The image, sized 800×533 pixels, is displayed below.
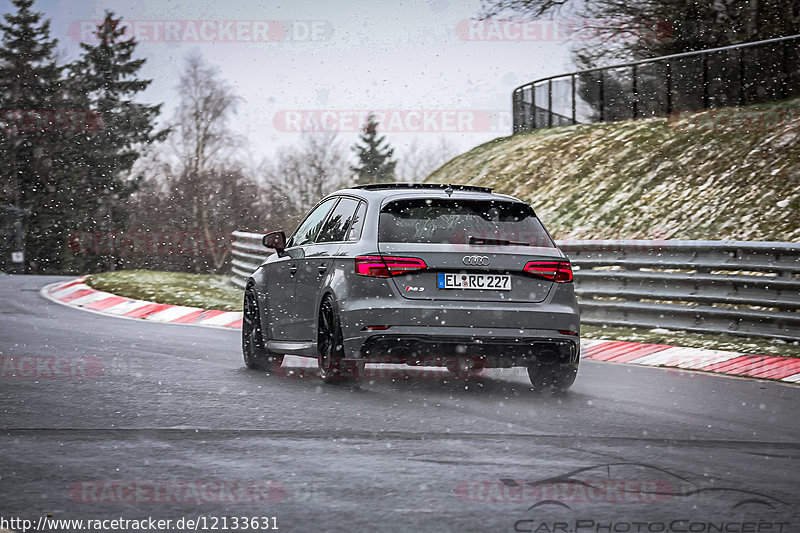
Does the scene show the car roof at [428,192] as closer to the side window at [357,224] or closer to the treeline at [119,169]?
the side window at [357,224]

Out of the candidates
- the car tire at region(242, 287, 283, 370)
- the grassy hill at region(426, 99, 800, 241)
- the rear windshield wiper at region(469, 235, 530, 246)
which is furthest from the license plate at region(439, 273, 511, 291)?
the grassy hill at region(426, 99, 800, 241)

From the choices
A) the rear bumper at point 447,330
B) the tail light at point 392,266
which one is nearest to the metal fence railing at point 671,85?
the rear bumper at point 447,330

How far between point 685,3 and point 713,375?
18.7 metres

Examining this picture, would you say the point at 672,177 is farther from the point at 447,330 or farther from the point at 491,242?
the point at 447,330

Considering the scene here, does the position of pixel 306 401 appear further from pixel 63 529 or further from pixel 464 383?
pixel 63 529

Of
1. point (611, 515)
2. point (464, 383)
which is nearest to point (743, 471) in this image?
point (611, 515)

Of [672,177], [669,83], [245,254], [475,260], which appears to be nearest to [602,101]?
[669,83]

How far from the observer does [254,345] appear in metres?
11.2

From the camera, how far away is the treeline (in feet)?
242

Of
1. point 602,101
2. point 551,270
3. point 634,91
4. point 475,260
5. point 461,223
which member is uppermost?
point 634,91

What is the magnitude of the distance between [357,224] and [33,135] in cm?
7317

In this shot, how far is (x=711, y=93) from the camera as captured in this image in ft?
83.6

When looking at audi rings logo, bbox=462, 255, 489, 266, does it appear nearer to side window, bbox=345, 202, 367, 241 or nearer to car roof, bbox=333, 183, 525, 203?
car roof, bbox=333, 183, 525, 203

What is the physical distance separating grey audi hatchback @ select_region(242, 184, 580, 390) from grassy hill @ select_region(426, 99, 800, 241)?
9.73 metres
